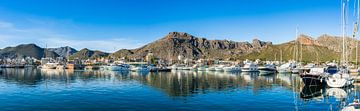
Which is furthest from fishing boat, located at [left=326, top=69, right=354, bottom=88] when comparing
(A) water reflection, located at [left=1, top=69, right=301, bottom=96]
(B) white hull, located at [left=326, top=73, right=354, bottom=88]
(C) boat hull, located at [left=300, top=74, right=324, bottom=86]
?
(A) water reflection, located at [left=1, top=69, right=301, bottom=96]

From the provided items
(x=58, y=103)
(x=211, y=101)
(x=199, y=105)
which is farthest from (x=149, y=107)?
(x=58, y=103)

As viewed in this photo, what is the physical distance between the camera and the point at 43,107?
154 ft

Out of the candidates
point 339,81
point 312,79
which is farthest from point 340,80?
point 312,79

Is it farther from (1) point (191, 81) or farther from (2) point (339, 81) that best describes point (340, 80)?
(1) point (191, 81)

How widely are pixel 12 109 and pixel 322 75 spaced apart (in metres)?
64.3

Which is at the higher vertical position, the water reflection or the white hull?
the white hull

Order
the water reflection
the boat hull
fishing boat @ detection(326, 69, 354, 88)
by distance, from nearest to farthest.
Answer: fishing boat @ detection(326, 69, 354, 88) → the boat hull → the water reflection

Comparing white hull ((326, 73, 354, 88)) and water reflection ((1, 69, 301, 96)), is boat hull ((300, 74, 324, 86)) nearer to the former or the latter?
white hull ((326, 73, 354, 88))

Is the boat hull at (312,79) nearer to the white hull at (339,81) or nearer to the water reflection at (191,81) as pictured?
the white hull at (339,81)

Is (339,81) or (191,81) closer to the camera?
(339,81)

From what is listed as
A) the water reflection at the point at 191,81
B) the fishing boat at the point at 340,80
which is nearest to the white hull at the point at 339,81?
the fishing boat at the point at 340,80

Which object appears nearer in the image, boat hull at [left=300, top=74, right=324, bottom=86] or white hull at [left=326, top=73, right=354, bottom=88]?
white hull at [left=326, top=73, right=354, bottom=88]

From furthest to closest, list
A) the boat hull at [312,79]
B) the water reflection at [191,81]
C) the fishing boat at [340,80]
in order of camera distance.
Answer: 1. the water reflection at [191,81]
2. the boat hull at [312,79]
3. the fishing boat at [340,80]

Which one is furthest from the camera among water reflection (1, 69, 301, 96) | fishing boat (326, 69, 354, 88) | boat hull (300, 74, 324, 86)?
water reflection (1, 69, 301, 96)
